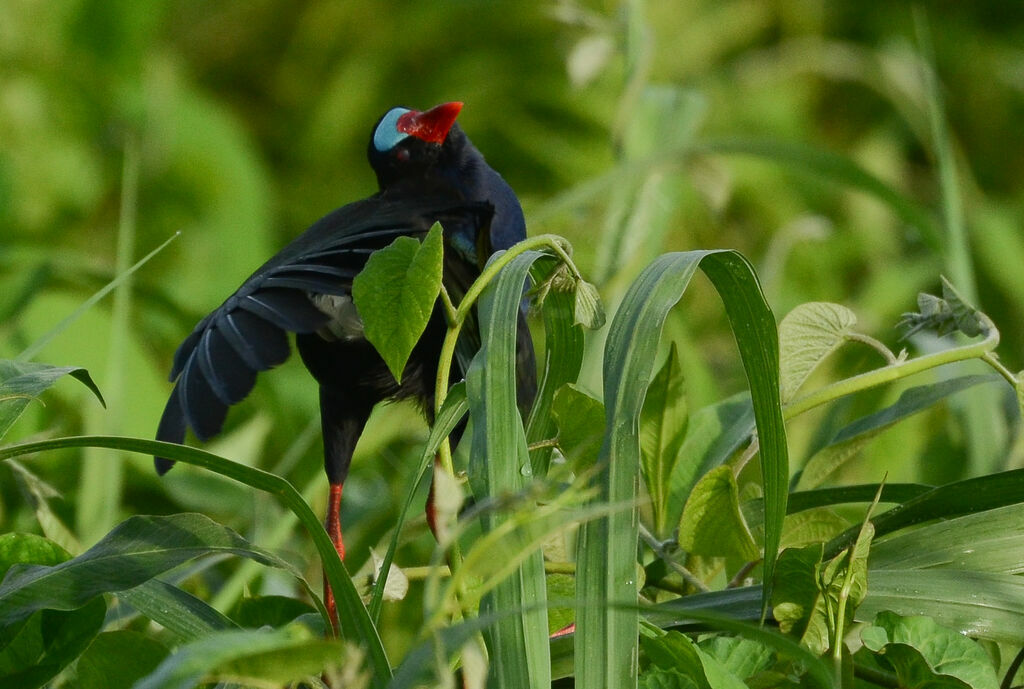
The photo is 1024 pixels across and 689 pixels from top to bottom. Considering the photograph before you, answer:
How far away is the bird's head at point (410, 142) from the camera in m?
1.72

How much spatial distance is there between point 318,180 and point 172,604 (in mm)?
4246

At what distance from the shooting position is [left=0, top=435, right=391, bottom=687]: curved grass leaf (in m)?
0.96

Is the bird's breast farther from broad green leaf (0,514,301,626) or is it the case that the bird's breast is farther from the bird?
broad green leaf (0,514,301,626)

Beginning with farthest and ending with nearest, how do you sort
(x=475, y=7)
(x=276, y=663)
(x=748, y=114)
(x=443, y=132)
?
1. (x=475, y=7)
2. (x=748, y=114)
3. (x=443, y=132)
4. (x=276, y=663)

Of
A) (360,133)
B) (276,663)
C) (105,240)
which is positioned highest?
(360,133)

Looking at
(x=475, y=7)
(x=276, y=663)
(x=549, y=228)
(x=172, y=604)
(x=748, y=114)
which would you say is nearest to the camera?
(x=276, y=663)

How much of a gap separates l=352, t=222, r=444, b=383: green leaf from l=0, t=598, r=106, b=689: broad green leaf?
0.36 metres

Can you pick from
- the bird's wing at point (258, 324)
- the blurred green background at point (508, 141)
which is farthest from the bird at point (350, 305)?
the blurred green background at point (508, 141)

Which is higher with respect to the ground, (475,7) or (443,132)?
(475,7)

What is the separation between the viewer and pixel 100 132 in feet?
15.4

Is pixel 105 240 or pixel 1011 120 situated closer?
pixel 105 240

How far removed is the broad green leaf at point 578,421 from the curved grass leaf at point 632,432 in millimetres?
53

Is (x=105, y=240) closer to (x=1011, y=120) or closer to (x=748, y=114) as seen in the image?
(x=748, y=114)

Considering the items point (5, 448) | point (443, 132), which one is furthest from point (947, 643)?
point (443, 132)
